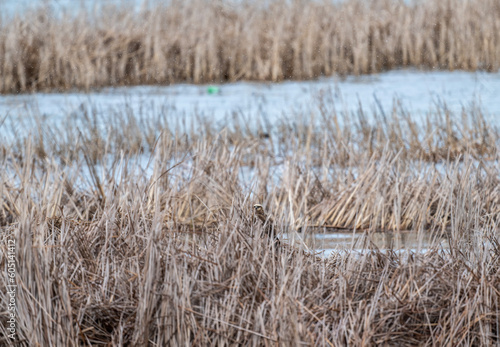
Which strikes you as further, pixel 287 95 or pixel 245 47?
pixel 245 47

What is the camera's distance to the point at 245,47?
7562 millimetres

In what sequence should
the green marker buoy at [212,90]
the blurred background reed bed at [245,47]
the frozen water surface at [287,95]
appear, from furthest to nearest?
the blurred background reed bed at [245,47] → the green marker buoy at [212,90] → the frozen water surface at [287,95]

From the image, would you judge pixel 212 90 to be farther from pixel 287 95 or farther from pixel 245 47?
pixel 287 95

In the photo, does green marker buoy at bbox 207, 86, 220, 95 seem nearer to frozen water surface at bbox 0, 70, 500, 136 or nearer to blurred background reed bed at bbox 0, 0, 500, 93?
frozen water surface at bbox 0, 70, 500, 136

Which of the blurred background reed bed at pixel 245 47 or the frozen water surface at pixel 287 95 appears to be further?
the blurred background reed bed at pixel 245 47

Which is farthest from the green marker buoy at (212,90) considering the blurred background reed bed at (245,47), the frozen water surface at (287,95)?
the blurred background reed bed at (245,47)

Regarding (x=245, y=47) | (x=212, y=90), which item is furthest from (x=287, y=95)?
(x=245, y=47)

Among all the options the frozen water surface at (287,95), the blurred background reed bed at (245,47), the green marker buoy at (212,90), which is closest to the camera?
the frozen water surface at (287,95)

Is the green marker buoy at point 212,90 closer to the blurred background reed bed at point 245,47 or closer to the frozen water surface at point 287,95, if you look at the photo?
the frozen water surface at point 287,95

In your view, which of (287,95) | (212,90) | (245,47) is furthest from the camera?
(245,47)

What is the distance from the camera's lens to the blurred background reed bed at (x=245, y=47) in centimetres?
731

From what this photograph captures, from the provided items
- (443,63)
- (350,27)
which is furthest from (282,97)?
(443,63)

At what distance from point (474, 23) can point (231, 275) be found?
7.25m

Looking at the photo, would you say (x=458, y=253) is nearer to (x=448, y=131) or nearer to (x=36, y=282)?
Answer: (x=36, y=282)
